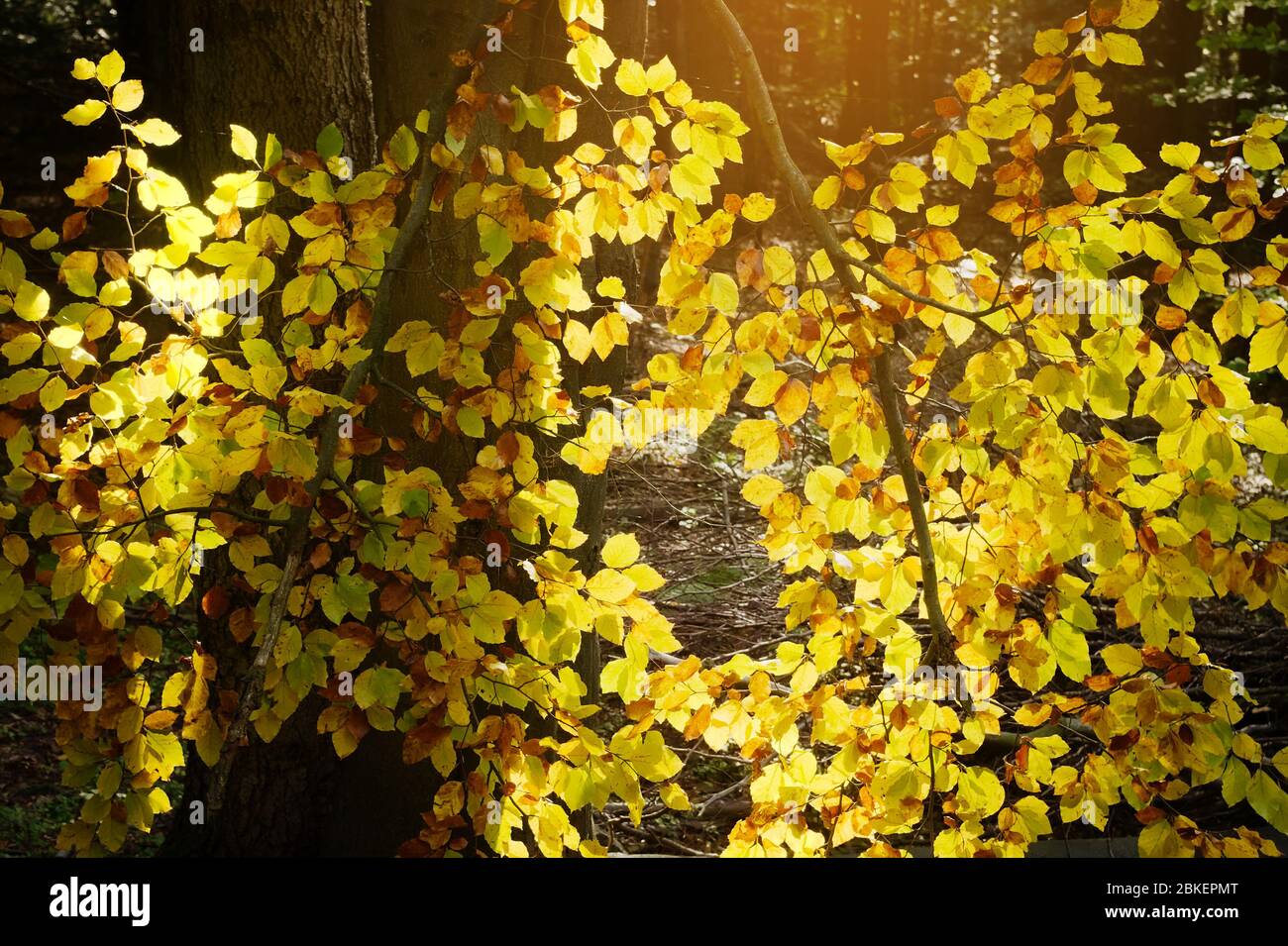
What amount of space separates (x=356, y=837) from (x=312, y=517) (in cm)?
110

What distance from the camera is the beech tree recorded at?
191 cm

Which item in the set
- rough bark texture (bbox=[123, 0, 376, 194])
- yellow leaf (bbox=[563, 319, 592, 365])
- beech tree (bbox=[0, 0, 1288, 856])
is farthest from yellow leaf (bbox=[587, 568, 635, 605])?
rough bark texture (bbox=[123, 0, 376, 194])

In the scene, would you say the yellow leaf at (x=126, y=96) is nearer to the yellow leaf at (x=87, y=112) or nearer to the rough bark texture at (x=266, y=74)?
the yellow leaf at (x=87, y=112)

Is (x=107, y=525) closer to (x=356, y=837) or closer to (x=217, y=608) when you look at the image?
(x=217, y=608)

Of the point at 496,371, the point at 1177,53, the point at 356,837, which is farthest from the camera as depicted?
the point at 1177,53

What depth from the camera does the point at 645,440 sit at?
2.16 meters

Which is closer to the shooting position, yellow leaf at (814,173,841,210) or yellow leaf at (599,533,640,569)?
yellow leaf at (599,533,640,569)

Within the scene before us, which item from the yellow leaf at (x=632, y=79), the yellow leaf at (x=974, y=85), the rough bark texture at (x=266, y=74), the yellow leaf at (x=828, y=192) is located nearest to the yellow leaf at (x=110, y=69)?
the rough bark texture at (x=266, y=74)

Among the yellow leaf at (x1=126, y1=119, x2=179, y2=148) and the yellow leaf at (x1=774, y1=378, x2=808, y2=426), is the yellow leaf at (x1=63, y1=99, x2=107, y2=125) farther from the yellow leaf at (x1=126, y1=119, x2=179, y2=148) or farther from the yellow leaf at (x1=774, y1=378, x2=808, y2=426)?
the yellow leaf at (x1=774, y1=378, x2=808, y2=426)

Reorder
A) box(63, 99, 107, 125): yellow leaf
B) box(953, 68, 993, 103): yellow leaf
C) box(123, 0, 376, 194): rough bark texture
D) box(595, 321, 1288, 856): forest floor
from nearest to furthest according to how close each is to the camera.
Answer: box(63, 99, 107, 125): yellow leaf → box(953, 68, 993, 103): yellow leaf → box(123, 0, 376, 194): rough bark texture → box(595, 321, 1288, 856): forest floor

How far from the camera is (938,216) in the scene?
216 cm

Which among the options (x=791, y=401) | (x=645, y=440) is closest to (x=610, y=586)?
(x=645, y=440)

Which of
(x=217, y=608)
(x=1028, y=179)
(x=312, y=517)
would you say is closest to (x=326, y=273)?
(x=312, y=517)

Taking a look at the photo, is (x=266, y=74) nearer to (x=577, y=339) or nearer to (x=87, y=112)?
(x=87, y=112)
